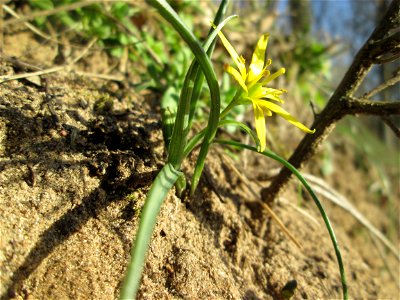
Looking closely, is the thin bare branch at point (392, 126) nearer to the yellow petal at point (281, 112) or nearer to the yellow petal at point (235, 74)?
the yellow petal at point (281, 112)

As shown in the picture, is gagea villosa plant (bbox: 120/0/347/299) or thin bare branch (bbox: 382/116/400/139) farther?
thin bare branch (bbox: 382/116/400/139)

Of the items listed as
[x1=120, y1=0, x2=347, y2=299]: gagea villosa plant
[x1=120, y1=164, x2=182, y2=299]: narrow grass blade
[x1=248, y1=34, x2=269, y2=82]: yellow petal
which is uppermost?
[x1=248, y1=34, x2=269, y2=82]: yellow petal

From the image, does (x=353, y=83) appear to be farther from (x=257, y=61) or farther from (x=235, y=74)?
(x=235, y=74)

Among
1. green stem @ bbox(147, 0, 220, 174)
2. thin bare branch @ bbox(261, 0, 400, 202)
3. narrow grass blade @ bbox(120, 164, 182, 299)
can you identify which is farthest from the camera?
thin bare branch @ bbox(261, 0, 400, 202)

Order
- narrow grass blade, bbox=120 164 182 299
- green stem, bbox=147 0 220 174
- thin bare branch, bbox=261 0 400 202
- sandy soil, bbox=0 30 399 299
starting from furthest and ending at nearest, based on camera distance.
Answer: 1. thin bare branch, bbox=261 0 400 202
2. sandy soil, bbox=0 30 399 299
3. green stem, bbox=147 0 220 174
4. narrow grass blade, bbox=120 164 182 299

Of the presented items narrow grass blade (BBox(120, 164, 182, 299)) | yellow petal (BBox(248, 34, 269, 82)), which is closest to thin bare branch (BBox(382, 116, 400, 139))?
yellow petal (BBox(248, 34, 269, 82))

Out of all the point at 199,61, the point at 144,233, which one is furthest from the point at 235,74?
the point at 144,233

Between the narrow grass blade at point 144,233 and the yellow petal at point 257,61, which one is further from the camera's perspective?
the yellow petal at point 257,61

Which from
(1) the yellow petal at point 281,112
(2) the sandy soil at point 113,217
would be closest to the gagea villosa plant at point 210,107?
(1) the yellow petal at point 281,112

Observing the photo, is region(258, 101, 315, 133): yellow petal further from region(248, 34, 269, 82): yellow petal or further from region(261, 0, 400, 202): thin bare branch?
region(261, 0, 400, 202): thin bare branch
